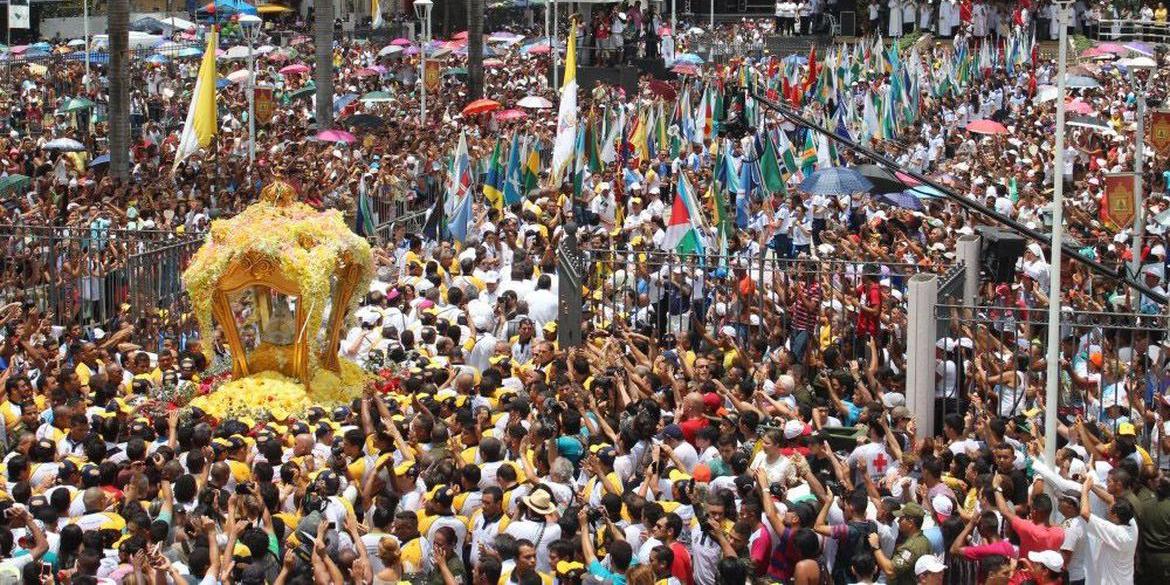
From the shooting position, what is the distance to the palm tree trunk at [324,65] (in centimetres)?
3206

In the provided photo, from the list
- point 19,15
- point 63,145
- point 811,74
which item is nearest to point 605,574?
point 63,145

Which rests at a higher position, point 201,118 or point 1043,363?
point 201,118

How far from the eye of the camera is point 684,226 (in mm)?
19328

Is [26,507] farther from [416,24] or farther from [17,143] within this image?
[416,24]

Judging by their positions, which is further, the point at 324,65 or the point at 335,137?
the point at 324,65

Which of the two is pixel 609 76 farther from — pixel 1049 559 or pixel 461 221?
pixel 1049 559

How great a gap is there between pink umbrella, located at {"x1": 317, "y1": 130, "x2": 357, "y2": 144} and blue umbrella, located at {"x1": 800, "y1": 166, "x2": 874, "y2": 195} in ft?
37.1

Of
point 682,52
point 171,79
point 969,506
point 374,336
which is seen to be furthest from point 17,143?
point 969,506

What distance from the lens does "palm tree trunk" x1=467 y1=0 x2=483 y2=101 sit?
38.6m

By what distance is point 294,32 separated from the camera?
56.3 metres

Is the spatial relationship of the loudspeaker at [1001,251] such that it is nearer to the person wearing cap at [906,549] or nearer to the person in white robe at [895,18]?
the person wearing cap at [906,549]

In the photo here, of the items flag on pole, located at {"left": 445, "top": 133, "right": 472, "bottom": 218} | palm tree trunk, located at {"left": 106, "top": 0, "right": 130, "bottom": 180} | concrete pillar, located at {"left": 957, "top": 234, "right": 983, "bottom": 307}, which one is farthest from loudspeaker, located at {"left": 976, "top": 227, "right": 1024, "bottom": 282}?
palm tree trunk, located at {"left": 106, "top": 0, "right": 130, "bottom": 180}

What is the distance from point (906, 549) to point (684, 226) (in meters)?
8.52

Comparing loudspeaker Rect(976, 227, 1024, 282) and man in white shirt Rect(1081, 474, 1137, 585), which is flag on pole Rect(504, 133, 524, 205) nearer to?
loudspeaker Rect(976, 227, 1024, 282)
